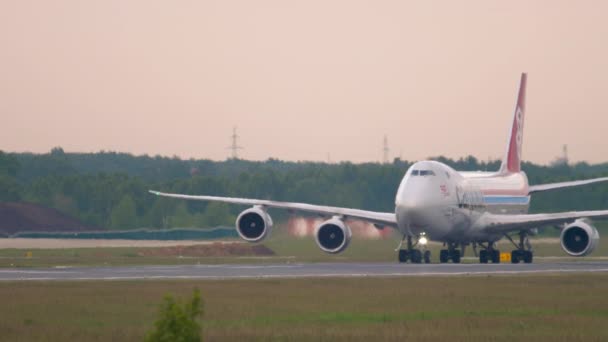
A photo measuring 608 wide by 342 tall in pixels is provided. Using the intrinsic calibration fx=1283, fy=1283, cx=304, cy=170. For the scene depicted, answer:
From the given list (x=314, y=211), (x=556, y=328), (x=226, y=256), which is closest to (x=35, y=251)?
(x=226, y=256)

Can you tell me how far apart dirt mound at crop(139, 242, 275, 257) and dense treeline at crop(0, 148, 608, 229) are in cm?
1197

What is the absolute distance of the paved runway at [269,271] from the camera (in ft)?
128

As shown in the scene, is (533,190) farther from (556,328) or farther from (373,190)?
(556,328)

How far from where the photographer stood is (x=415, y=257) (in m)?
50.9

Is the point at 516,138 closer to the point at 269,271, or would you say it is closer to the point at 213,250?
the point at 213,250

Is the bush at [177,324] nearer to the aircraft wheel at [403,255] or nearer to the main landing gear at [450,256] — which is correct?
the aircraft wheel at [403,255]

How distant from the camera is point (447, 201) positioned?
51375 mm

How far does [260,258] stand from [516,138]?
13.9 metres

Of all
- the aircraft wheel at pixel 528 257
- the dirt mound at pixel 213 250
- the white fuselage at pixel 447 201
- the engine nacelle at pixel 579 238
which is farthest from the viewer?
the dirt mound at pixel 213 250

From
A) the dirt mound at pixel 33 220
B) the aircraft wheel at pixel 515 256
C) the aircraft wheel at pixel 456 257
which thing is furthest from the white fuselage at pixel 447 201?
the dirt mound at pixel 33 220

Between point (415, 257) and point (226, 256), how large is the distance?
1454 cm

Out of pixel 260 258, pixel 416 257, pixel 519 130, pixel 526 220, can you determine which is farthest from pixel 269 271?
pixel 519 130

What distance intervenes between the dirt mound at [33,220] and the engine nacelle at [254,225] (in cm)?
3391

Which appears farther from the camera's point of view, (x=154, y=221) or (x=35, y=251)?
(x=154, y=221)
